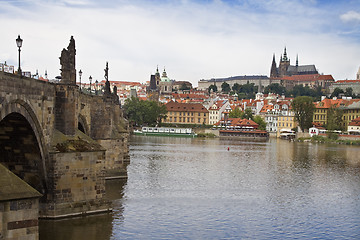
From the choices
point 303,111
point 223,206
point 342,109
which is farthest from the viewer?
point 342,109

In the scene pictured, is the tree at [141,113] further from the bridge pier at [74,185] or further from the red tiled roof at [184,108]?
the bridge pier at [74,185]

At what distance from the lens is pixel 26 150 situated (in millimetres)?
22953

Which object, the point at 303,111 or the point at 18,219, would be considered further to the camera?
the point at 303,111

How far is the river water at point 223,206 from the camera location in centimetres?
2284

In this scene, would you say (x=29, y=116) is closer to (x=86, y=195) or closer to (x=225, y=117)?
(x=86, y=195)

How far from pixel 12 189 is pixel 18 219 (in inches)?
34.3

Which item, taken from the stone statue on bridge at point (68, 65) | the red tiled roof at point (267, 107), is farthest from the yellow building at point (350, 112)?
the stone statue on bridge at point (68, 65)

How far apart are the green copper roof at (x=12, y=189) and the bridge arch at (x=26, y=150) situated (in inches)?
277

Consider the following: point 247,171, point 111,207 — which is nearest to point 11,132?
point 111,207

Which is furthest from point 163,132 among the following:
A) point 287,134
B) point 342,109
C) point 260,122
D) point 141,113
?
point 342,109

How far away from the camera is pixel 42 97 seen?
23.3 m

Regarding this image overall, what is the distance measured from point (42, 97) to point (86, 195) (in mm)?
4848

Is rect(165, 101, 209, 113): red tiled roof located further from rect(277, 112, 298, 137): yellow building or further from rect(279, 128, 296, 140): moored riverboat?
rect(279, 128, 296, 140): moored riverboat

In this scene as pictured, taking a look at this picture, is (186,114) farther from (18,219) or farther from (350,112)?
(18,219)
